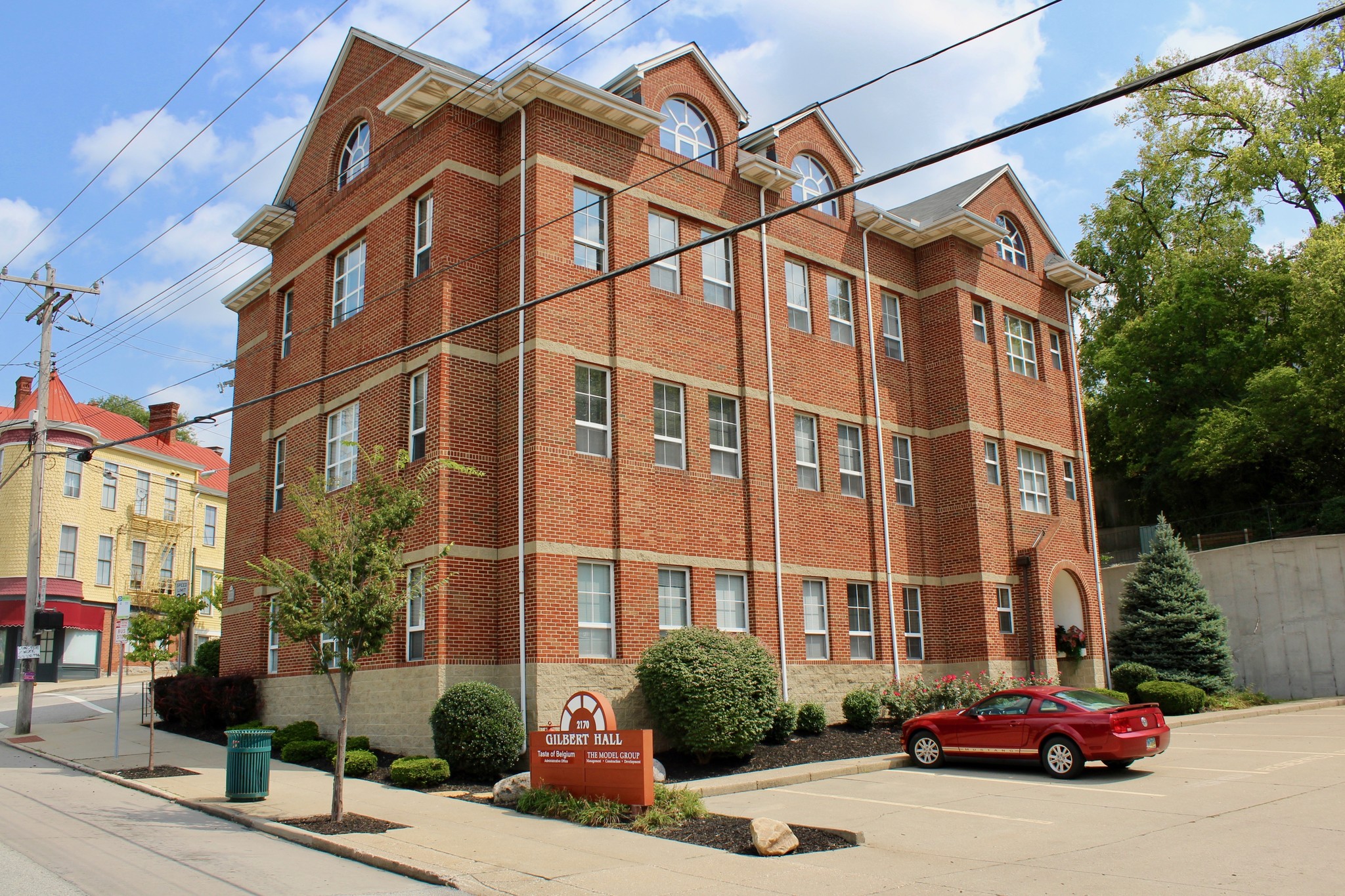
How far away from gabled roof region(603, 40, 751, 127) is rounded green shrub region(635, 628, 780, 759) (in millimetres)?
11407

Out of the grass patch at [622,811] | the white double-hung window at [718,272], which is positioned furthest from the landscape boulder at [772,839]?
the white double-hung window at [718,272]

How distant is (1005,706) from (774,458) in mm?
7329

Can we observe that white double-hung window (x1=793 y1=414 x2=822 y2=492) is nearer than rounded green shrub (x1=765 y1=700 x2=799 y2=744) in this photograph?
No

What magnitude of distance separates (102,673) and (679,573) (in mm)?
37618

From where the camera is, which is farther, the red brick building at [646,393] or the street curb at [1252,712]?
the street curb at [1252,712]

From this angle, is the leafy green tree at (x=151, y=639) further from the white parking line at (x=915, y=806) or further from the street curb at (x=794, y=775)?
the white parking line at (x=915, y=806)

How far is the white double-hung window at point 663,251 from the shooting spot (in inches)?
839

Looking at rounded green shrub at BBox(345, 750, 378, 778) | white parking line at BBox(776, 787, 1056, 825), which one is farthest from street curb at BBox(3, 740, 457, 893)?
white parking line at BBox(776, 787, 1056, 825)

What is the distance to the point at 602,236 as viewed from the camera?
805 inches

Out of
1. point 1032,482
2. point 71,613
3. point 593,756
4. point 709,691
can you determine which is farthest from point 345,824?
point 71,613

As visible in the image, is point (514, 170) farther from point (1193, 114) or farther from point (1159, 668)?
point (1193, 114)

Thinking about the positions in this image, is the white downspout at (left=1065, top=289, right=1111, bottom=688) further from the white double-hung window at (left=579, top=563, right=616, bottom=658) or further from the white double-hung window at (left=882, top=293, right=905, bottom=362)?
the white double-hung window at (left=579, top=563, right=616, bottom=658)

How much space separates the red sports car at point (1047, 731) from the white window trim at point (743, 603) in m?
4.22

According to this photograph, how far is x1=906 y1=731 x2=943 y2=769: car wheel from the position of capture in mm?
17516
